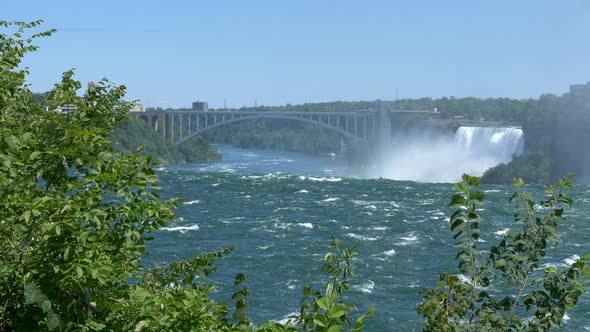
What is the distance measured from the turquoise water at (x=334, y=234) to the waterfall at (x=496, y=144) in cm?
1584

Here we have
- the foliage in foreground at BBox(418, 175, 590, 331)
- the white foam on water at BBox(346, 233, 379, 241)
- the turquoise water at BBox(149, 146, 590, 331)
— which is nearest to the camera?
the foliage in foreground at BBox(418, 175, 590, 331)

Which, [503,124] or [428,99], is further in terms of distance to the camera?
[428,99]

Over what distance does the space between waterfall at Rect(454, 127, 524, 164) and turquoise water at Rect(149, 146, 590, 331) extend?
15.8m

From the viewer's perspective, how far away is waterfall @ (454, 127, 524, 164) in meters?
65.4

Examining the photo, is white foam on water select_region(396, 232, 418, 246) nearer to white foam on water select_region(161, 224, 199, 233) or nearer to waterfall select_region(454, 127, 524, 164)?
white foam on water select_region(161, 224, 199, 233)

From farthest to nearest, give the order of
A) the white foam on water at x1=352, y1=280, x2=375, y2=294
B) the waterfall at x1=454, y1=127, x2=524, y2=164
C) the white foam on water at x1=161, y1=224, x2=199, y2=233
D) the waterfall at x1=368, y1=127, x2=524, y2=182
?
1. the waterfall at x1=368, y1=127, x2=524, y2=182
2. the waterfall at x1=454, y1=127, x2=524, y2=164
3. the white foam on water at x1=161, y1=224, x2=199, y2=233
4. the white foam on water at x1=352, y1=280, x2=375, y2=294

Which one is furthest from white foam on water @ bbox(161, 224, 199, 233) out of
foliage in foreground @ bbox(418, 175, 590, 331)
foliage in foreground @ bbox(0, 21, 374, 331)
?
foliage in foreground @ bbox(0, 21, 374, 331)

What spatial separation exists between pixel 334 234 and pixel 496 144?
3839 cm

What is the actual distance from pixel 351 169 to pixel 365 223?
44205mm

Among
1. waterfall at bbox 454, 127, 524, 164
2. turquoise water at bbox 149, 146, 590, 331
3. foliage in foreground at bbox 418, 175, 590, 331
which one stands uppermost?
foliage in foreground at bbox 418, 175, 590, 331

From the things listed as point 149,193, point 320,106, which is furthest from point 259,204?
point 320,106

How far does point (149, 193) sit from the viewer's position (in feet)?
14.7

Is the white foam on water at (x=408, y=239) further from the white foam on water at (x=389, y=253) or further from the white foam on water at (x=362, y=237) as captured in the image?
the white foam on water at (x=389, y=253)

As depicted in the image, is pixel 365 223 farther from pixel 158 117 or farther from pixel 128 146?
pixel 158 117
